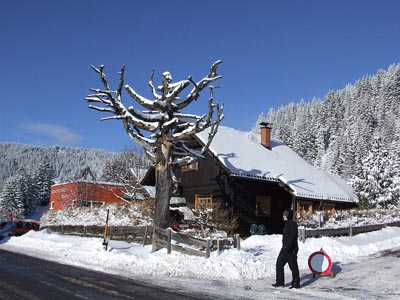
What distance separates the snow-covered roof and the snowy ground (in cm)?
767

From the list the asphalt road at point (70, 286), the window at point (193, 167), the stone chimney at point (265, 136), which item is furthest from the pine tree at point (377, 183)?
the asphalt road at point (70, 286)

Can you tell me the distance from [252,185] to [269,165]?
2957 mm

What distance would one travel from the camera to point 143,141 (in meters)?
19.9

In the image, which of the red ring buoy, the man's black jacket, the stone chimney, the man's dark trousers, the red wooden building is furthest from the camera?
the red wooden building

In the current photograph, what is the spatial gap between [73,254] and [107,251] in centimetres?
218

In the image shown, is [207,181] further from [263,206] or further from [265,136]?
[265,136]

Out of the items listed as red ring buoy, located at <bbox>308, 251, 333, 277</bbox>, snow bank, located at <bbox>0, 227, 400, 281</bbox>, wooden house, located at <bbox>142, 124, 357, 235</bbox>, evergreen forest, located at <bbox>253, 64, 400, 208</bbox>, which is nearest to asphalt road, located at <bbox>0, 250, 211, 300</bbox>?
snow bank, located at <bbox>0, 227, 400, 281</bbox>

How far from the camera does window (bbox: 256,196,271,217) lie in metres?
28.4

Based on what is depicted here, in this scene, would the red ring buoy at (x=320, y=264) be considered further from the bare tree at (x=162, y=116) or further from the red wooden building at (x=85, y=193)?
the red wooden building at (x=85, y=193)

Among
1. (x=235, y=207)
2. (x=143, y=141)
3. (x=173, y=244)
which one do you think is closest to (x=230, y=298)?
(x=173, y=244)

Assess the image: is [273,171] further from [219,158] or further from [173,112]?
[173,112]

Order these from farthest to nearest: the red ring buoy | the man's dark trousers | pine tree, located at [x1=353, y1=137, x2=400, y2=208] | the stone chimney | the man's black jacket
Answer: the stone chimney < pine tree, located at [x1=353, y1=137, x2=400, y2=208] < the red ring buoy < the man's black jacket < the man's dark trousers

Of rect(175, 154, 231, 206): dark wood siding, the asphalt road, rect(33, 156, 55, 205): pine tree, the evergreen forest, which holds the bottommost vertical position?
the asphalt road

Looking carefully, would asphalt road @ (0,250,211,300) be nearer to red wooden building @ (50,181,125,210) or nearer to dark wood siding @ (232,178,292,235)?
dark wood siding @ (232,178,292,235)
